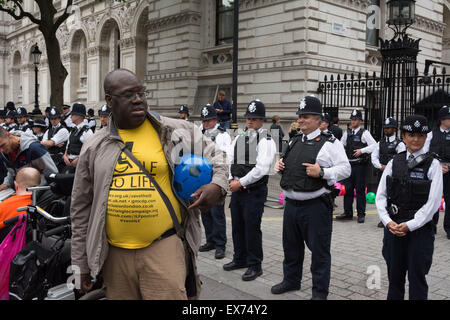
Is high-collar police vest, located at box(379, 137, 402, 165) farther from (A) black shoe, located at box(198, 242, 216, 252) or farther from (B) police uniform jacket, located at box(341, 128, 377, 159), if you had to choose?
(A) black shoe, located at box(198, 242, 216, 252)

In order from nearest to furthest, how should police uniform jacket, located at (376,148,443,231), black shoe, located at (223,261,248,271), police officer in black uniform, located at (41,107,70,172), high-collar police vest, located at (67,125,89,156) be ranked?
police uniform jacket, located at (376,148,443,231), black shoe, located at (223,261,248,271), high-collar police vest, located at (67,125,89,156), police officer in black uniform, located at (41,107,70,172)

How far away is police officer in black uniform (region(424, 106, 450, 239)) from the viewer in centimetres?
759

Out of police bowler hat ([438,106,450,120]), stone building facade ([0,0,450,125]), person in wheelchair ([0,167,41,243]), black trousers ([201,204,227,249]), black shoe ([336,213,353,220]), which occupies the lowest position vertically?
black shoe ([336,213,353,220])

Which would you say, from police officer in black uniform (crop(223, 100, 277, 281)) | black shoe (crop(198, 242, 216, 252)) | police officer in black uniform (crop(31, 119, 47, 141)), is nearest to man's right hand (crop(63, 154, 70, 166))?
police officer in black uniform (crop(31, 119, 47, 141))

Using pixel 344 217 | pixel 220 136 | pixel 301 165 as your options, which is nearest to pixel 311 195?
pixel 301 165

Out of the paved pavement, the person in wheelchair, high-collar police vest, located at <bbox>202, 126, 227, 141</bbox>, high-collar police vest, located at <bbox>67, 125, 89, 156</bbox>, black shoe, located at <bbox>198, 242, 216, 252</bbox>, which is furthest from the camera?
high-collar police vest, located at <bbox>67, 125, 89, 156</bbox>

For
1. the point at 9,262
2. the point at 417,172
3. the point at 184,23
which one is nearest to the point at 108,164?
the point at 9,262

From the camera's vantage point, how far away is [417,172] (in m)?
4.06

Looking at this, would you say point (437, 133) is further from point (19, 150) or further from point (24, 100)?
point (24, 100)

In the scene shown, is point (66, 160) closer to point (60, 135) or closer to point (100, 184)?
point (60, 135)

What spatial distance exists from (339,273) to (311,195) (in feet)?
4.97

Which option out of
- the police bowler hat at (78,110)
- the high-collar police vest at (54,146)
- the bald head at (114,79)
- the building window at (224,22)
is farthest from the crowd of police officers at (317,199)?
the building window at (224,22)

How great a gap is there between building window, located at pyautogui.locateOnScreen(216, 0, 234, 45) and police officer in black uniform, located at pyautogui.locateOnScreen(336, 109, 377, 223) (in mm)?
10869

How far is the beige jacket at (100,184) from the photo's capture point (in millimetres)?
2828
